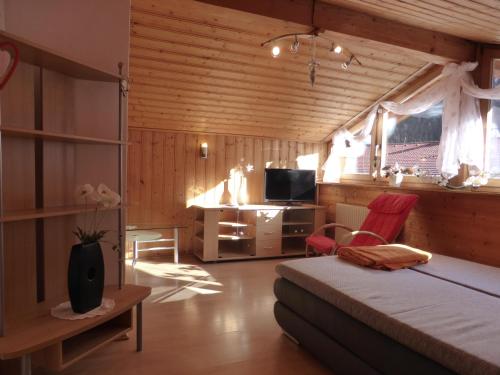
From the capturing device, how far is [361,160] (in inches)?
210

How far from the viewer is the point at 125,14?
2420 mm

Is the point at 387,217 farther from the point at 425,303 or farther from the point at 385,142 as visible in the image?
the point at 425,303

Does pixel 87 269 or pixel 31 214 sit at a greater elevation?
pixel 31 214

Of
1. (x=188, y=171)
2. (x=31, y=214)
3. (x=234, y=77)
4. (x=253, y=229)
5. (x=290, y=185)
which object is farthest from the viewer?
(x=290, y=185)

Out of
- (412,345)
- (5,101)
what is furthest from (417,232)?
(5,101)

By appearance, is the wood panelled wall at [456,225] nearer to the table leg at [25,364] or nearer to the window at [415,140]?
the window at [415,140]

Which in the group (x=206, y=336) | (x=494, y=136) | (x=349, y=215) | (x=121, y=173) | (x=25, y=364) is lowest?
(x=206, y=336)

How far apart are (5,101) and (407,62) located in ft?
13.0

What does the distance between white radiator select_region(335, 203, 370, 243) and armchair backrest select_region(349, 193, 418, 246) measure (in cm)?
59

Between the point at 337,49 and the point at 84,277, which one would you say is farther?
the point at 337,49

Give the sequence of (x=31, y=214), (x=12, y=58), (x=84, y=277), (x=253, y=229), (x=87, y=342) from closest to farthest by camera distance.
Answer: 1. (x=12, y=58)
2. (x=31, y=214)
3. (x=84, y=277)
4. (x=87, y=342)
5. (x=253, y=229)

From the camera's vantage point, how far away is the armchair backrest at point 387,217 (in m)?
3.68

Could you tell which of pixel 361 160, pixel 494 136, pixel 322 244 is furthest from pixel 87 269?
pixel 361 160

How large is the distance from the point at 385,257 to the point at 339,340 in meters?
0.78
